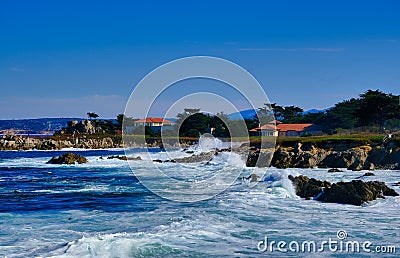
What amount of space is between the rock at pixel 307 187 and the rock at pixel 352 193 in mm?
847

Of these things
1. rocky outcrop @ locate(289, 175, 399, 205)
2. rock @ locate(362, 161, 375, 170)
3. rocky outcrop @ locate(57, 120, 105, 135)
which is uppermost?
rocky outcrop @ locate(57, 120, 105, 135)

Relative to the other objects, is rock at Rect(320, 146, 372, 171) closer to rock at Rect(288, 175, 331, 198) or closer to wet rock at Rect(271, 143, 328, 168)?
wet rock at Rect(271, 143, 328, 168)

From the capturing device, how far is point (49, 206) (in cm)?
2117

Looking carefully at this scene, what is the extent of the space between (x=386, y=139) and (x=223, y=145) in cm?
3885

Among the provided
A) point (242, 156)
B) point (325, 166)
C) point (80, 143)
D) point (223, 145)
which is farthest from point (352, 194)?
point (80, 143)

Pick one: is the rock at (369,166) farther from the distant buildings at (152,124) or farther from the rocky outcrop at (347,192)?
the distant buildings at (152,124)

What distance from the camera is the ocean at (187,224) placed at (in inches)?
501

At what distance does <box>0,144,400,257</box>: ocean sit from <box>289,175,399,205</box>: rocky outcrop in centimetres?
56

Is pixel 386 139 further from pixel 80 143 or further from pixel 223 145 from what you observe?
pixel 80 143

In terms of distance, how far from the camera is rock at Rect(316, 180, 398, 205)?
20312mm

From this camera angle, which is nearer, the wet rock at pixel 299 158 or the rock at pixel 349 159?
the rock at pixel 349 159

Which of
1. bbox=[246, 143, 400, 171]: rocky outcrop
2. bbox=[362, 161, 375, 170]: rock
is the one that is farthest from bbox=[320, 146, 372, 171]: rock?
bbox=[362, 161, 375, 170]: rock

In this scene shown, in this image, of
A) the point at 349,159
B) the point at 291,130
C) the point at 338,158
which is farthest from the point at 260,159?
the point at 291,130

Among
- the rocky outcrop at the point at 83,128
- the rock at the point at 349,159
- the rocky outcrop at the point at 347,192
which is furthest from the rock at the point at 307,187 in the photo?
the rocky outcrop at the point at 83,128
